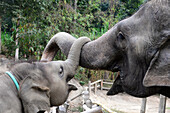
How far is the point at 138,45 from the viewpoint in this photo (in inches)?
51.3

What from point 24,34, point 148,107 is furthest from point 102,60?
point 148,107

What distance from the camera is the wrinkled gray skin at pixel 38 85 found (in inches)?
51.0

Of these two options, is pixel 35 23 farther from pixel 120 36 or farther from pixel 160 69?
pixel 160 69

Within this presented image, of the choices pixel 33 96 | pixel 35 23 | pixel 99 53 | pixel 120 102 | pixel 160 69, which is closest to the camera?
pixel 160 69

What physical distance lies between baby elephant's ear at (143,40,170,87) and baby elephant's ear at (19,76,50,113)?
1.96 feet

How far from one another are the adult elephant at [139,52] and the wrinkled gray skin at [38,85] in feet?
0.35

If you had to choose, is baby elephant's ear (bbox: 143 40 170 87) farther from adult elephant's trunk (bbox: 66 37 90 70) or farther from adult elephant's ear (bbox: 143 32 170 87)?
adult elephant's trunk (bbox: 66 37 90 70)

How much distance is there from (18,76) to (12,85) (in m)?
0.08

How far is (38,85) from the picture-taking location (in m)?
1.38

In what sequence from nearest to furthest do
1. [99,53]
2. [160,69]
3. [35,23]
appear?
[160,69] < [99,53] < [35,23]

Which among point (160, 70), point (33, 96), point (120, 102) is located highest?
point (160, 70)

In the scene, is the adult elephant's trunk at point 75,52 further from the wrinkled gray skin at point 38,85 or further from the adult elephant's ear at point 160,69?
the adult elephant's ear at point 160,69

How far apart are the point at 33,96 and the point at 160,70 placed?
0.72 metres

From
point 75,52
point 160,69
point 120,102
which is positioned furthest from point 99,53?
point 120,102
